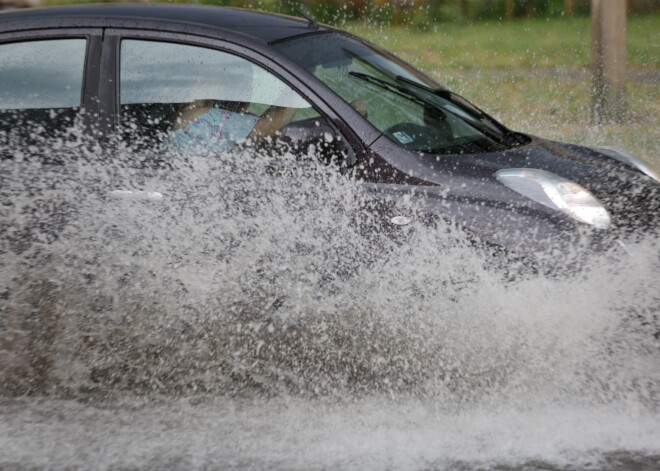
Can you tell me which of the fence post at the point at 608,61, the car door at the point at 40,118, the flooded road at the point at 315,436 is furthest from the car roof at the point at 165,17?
the fence post at the point at 608,61

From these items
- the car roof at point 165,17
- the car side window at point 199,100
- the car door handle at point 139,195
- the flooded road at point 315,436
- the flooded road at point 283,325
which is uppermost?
the car roof at point 165,17

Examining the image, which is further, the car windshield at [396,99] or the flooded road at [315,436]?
the car windshield at [396,99]

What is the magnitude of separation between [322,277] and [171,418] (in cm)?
85

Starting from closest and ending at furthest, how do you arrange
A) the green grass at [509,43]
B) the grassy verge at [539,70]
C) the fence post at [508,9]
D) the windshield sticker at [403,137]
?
1. the windshield sticker at [403,137]
2. the grassy verge at [539,70]
3. the green grass at [509,43]
4. the fence post at [508,9]

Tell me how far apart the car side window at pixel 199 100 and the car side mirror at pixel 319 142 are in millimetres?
21

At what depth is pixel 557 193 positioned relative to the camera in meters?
3.78

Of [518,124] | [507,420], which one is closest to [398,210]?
[507,420]

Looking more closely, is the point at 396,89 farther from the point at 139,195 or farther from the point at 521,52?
the point at 521,52

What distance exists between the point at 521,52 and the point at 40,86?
10848mm

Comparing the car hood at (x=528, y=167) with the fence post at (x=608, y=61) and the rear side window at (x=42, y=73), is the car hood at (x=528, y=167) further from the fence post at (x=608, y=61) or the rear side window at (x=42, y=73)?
the fence post at (x=608, y=61)

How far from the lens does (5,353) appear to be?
3.83m

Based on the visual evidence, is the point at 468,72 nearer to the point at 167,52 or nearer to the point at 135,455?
the point at 167,52

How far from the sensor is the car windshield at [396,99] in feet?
13.1

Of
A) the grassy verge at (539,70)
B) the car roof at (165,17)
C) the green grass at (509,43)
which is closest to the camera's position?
the car roof at (165,17)
